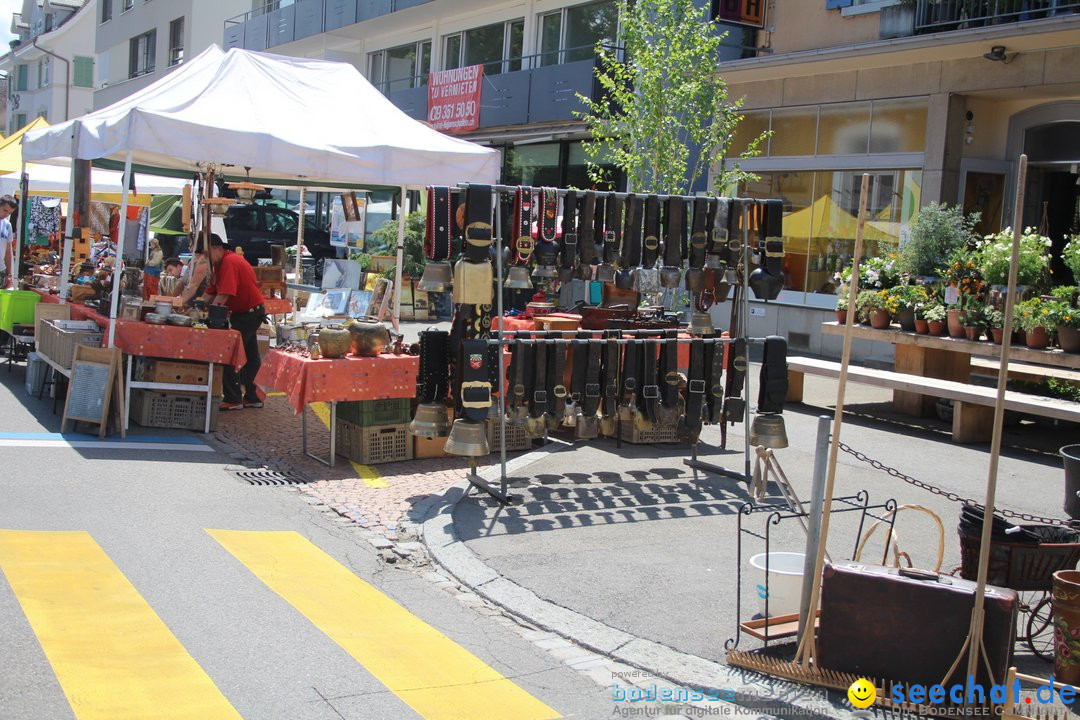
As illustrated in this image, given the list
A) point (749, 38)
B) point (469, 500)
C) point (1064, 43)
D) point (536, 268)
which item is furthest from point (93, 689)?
point (749, 38)

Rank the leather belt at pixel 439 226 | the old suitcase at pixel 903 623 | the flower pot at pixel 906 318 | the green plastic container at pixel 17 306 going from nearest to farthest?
the old suitcase at pixel 903 623
the leather belt at pixel 439 226
the flower pot at pixel 906 318
the green plastic container at pixel 17 306

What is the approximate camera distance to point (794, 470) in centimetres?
923

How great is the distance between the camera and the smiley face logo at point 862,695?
14.7 feet

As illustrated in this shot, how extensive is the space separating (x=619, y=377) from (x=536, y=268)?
3.66 feet

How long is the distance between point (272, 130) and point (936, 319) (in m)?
7.23

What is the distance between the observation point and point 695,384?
832cm

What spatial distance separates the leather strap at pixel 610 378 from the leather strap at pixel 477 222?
4.24 ft

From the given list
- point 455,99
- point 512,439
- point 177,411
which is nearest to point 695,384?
point 512,439

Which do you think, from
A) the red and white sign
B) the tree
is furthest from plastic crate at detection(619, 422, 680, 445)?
the red and white sign

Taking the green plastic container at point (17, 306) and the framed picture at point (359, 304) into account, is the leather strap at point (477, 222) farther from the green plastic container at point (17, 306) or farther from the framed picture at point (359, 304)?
the green plastic container at point (17, 306)

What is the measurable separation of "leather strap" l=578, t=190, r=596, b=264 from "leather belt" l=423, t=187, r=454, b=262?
105 cm

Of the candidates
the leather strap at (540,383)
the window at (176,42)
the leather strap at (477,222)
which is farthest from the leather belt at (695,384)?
the window at (176,42)

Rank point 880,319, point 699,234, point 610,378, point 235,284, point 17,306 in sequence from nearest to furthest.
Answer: point 610,378 < point 699,234 < point 235,284 < point 880,319 < point 17,306

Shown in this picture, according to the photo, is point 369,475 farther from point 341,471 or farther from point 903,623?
point 903,623
